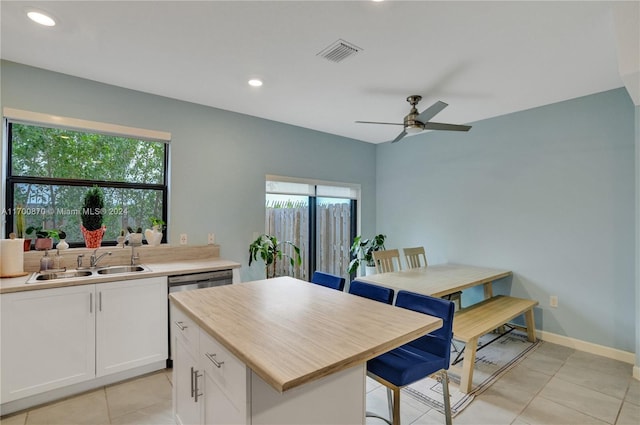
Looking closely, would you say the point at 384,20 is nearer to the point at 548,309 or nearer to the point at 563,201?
the point at 563,201

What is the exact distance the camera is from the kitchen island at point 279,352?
107 cm

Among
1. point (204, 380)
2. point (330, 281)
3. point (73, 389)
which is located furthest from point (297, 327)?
point (73, 389)

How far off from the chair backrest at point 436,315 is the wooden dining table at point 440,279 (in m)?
0.87

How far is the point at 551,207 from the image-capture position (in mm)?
3527

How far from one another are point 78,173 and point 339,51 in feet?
8.97

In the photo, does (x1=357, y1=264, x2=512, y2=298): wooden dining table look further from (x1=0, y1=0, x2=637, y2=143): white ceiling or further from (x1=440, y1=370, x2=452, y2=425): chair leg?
(x1=0, y1=0, x2=637, y2=143): white ceiling

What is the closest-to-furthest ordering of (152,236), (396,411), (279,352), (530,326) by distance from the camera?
(279,352)
(396,411)
(152,236)
(530,326)

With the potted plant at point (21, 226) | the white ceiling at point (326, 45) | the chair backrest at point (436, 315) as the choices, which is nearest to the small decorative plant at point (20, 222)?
the potted plant at point (21, 226)

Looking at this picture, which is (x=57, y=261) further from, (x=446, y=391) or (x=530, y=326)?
(x=530, y=326)

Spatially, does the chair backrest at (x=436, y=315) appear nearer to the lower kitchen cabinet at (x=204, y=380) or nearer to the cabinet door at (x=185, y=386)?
the lower kitchen cabinet at (x=204, y=380)

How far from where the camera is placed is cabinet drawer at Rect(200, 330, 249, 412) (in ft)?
3.59

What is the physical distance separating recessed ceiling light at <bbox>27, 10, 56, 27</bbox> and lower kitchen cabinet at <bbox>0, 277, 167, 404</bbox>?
186cm

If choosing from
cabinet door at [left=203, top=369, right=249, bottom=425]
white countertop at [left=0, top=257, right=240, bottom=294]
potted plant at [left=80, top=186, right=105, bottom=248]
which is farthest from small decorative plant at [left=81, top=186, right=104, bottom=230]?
cabinet door at [left=203, top=369, right=249, bottom=425]

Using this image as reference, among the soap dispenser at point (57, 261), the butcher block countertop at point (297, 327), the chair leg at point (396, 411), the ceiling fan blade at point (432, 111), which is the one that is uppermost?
the ceiling fan blade at point (432, 111)
